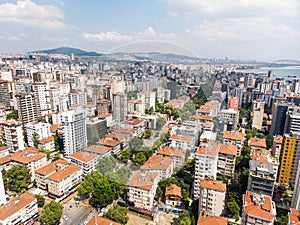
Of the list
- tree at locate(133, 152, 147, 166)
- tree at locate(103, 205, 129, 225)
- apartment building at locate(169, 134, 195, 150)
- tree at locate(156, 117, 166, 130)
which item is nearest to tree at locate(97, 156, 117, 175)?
tree at locate(133, 152, 147, 166)

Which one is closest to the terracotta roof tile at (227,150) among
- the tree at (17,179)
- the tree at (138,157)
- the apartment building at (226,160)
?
the apartment building at (226,160)

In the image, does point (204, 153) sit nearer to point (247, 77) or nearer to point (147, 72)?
point (147, 72)

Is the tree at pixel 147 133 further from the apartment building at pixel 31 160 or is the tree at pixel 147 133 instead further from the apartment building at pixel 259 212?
the apartment building at pixel 31 160

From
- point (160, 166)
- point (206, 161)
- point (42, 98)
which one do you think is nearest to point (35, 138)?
point (42, 98)

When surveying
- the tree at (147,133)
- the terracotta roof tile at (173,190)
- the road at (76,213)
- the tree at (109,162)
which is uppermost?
the tree at (147,133)

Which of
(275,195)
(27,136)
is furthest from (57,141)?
(275,195)
